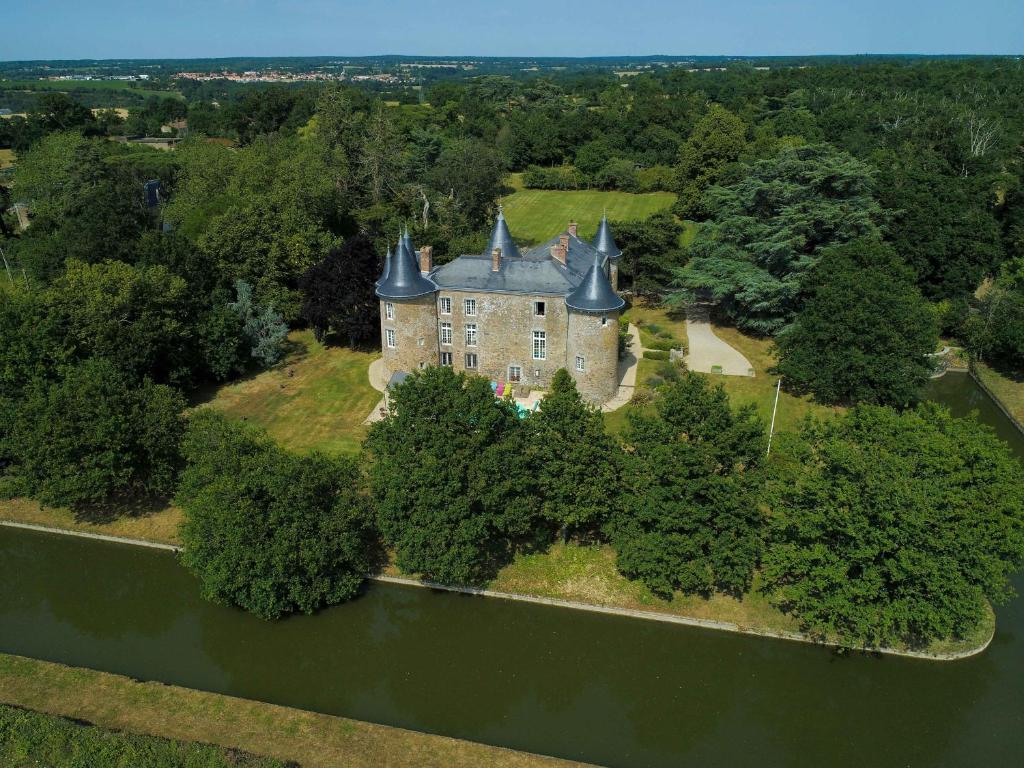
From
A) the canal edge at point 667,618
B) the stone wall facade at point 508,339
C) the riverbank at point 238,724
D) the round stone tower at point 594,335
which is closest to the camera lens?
the riverbank at point 238,724

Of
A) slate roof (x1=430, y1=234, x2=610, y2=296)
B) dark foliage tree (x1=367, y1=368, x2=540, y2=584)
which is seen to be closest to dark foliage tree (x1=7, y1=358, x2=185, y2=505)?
dark foliage tree (x1=367, y1=368, x2=540, y2=584)

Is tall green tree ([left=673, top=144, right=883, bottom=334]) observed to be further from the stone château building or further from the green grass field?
the green grass field

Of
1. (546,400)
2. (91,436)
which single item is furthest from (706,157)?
(91,436)

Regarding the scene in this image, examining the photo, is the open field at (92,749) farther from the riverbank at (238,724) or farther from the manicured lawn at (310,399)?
the manicured lawn at (310,399)

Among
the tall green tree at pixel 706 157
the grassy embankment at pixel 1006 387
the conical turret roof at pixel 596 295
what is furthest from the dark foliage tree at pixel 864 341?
the tall green tree at pixel 706 157

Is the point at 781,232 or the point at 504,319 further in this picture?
the point at 781,232

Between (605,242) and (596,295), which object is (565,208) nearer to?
(605,242)
